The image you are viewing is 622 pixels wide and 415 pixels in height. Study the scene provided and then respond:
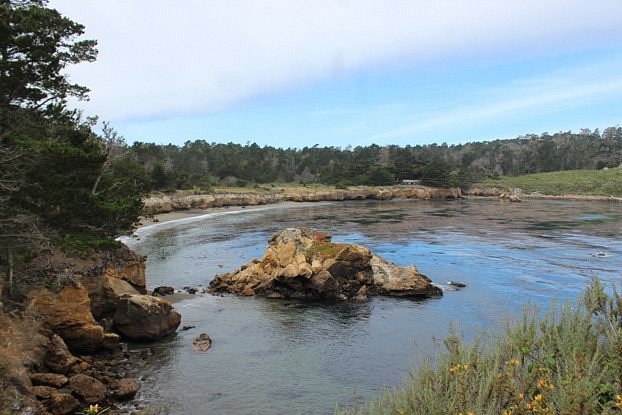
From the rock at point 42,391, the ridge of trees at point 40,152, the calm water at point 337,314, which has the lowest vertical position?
the calm water at point 337,314

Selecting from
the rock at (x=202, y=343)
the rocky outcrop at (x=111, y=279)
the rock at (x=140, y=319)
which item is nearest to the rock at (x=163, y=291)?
the rocky outcrop at (x=111, y=279)

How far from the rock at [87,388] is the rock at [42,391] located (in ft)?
1.95

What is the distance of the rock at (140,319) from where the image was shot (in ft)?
68.4

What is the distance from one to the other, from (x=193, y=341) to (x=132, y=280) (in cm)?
713

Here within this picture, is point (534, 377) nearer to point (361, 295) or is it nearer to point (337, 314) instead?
point (337, 314)

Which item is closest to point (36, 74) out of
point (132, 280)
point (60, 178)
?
point (60, 178)

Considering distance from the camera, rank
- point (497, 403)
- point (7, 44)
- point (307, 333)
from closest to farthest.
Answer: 1. point (497, 403)
2. point (7, 44)
3. point (307, 333)

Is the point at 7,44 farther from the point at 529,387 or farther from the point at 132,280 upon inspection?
the point at 529,387

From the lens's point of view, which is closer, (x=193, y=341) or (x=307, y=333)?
(x=193, y=341)

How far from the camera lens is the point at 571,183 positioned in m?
130

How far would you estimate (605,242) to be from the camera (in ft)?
159

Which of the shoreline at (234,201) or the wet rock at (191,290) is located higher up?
the shoreline at (234,201)

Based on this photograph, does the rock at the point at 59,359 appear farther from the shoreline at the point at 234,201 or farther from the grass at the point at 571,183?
the grass at the point at 571,183

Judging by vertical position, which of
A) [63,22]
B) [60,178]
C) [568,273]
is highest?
[63,22]
